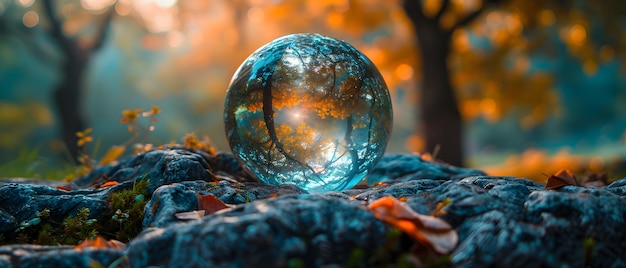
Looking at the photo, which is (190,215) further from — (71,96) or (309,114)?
(71,96)

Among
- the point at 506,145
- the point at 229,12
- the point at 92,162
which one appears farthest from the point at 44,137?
the point at 506,145

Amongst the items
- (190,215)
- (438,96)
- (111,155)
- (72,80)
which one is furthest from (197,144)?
(72,80)

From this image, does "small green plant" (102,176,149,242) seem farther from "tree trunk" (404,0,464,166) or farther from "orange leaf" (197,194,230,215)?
"tree trunk" (404,0,464,166)

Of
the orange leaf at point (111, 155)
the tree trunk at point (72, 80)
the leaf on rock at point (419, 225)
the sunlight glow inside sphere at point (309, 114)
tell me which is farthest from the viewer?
the tree trunk at point (72, 80)

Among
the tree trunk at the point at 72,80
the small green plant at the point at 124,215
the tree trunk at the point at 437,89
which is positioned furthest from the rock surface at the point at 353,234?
the tree trunk at the point at 72,80

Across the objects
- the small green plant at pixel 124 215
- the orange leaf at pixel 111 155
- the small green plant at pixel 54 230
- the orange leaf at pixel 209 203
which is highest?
the orange leaf at pixel 111 155

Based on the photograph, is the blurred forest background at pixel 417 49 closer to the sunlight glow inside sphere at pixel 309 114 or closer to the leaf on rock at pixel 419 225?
the sunlight glow inside sphere at pixel 309 114

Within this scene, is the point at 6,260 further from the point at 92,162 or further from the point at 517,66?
the point at 517,66

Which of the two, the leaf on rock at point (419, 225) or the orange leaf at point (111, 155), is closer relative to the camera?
the leaf on rock at point (419, 225)
